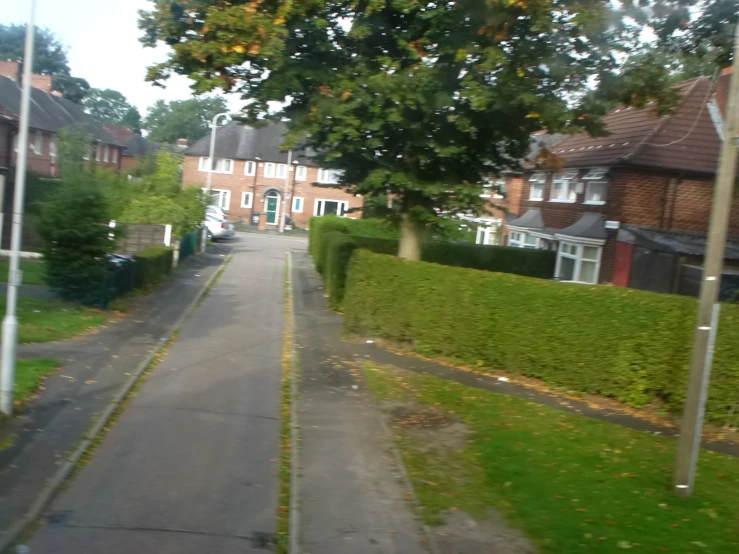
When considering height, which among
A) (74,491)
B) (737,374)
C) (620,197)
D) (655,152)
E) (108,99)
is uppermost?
(108,99)

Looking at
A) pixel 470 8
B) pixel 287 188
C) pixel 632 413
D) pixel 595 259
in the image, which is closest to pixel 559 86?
pixel 470 8

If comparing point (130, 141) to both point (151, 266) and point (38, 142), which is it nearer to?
point (38, 142)

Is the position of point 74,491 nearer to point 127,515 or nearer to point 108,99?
point 127,515

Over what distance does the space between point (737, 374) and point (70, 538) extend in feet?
29.7

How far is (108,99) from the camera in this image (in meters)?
106

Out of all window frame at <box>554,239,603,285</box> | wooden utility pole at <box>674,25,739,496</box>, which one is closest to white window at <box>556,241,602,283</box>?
window frame at <box>554,239,603,285</box>

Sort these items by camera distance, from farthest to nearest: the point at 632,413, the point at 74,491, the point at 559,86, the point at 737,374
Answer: the point at 559,86
the point at 632,413
the point at 737,374
the point at 74,491

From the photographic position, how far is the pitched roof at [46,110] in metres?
40.2

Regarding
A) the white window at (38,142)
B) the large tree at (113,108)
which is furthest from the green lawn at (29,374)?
the large tree at (113,108)

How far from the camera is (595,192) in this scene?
2481 centimetres

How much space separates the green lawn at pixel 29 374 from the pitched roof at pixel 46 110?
26.7 metres

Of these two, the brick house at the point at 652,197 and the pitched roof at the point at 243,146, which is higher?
the pitched roof at the point at 243,146

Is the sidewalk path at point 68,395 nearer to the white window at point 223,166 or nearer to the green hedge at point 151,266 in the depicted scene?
the green hedge at point 151,266

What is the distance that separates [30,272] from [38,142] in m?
22.6
